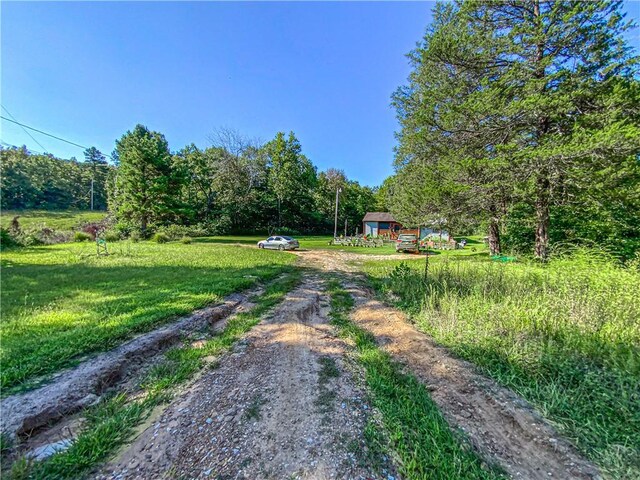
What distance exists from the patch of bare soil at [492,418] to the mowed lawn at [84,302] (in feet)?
14.5

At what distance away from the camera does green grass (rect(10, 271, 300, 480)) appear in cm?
184

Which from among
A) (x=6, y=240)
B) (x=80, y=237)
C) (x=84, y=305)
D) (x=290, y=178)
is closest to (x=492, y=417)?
(x=84, y=305)

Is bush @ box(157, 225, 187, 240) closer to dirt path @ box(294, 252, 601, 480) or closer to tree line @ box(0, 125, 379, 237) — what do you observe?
tree line @ box(0, 125, 379, 237)

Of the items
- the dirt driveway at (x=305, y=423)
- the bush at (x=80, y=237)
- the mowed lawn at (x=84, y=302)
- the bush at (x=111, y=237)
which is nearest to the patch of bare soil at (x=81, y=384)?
the mowed lawn at (x=84, y=302)

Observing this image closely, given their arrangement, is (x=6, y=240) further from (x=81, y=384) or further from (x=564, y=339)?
(x=564, y=339)

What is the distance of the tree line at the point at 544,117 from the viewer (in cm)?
697

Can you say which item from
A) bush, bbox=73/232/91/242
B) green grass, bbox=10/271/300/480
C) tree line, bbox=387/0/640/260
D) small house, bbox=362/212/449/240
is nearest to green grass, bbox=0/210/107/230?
bush, bbox=73/232/91/242

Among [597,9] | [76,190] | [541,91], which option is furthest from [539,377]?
[76,190]

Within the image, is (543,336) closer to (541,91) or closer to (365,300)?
(365,300)

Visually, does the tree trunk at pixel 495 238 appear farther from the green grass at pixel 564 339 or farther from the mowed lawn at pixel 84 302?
the mowed lawn at pixel 84 302

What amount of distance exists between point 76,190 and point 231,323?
66994 millimetres

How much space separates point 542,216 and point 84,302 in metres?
14.1

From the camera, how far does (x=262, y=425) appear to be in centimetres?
230

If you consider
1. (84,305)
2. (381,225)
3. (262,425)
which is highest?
(381,225)
